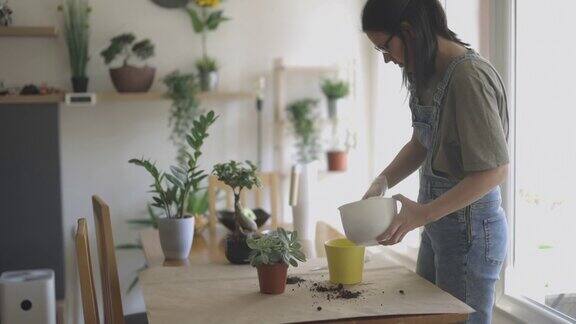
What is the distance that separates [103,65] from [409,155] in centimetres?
208

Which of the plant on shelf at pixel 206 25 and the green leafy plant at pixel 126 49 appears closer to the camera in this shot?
the green leafy plant at pixel 126 49

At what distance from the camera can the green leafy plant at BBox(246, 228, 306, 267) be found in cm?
160

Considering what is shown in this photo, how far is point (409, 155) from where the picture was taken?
1.94m

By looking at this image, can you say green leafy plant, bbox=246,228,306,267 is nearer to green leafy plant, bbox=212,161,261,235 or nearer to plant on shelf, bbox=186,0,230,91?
green leafy plant, bbox=212,161,261,235

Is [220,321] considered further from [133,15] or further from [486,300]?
[133,15]

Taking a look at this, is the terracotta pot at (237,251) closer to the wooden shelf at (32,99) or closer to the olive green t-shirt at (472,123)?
the olive green t-shirt at (472,123)

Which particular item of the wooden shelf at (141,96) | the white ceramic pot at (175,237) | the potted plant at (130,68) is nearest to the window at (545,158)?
the white ceramic pot at (175,237)

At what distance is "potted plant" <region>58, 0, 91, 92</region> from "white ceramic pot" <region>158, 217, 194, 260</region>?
4.60ft

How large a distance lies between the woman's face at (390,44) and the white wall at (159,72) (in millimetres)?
1962

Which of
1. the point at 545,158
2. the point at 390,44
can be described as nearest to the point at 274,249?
the point at 390,44

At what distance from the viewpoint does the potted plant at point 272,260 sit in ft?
5.24

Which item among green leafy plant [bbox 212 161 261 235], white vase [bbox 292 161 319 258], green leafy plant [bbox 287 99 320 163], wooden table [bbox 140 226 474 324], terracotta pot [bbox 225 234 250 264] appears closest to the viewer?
wooden table [bbox 140 226 474 324]

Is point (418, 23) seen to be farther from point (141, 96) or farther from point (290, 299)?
point (141, 96)

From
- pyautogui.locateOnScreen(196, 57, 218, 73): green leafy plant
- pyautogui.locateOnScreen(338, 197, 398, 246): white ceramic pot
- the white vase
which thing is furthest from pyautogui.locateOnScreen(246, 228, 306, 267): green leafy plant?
pyautogui.locateOnScreen(196, 57, 218, 73): green leafy plant
